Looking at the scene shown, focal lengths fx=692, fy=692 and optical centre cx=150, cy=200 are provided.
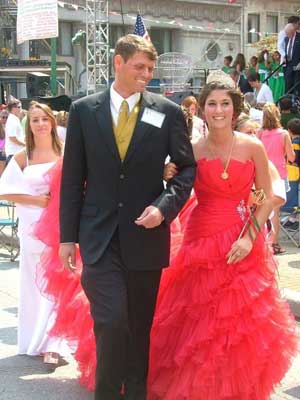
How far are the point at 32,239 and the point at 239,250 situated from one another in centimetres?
192

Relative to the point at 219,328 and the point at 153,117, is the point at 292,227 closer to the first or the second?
the point at 219,328

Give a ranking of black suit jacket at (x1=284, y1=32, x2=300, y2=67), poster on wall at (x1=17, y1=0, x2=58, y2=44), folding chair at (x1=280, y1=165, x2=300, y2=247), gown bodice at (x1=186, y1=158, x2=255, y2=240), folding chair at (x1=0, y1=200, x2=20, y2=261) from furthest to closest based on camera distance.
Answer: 1. black suit jacket at (x1=284, y1=32, x2=300, y2=67)
2. poster on wall at (x1=17, y1=0, x2=58, y2=44)
3. folding chair at (x1=280, y1=165, x2=300, y2=247)
4. folding chair at (x1=0, y1=200, x2=20, y2=261)
5. gown bodice at (x1=186, y1=158, x2=255, y2=240)

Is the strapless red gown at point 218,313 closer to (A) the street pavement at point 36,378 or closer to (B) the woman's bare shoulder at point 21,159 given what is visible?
(A) the street pavement at point 36,378

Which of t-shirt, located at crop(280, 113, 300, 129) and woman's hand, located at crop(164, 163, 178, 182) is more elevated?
t-shirt, located at crop(280, 113, 300, 129)

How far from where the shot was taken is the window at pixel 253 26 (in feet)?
153

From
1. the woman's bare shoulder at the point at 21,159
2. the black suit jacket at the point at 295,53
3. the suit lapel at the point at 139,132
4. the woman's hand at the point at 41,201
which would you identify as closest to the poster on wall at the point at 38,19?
the black suit jacket at the point at 295,53

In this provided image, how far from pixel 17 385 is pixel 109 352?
1.46m

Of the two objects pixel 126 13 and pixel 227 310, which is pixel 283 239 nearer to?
pixel 227 310

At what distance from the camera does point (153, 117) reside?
3672 millimetres

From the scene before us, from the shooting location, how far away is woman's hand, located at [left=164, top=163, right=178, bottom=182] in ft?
12.2

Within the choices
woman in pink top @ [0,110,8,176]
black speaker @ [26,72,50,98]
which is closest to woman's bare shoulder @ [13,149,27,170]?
woman in pink top @ [0,110,8,176]

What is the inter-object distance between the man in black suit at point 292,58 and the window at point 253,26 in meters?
31.4

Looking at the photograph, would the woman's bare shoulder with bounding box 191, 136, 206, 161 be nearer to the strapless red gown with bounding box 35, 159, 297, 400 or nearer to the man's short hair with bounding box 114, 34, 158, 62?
the strapless red gown with bounding box 35, 159, 297, 400

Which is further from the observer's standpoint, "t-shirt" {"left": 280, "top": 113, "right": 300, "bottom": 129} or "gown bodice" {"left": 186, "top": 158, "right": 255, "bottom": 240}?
"t-shirt" {"left": 280, "top": 113, "right": 300, "bottom": 129}
